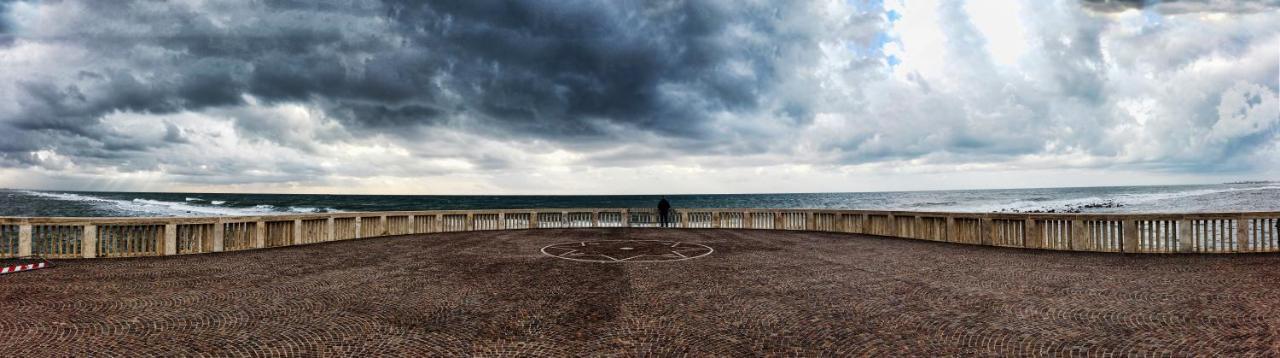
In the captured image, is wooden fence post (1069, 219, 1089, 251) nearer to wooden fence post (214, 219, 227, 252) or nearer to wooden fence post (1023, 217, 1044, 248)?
wooden fence post (1023, 217, 1044, 248)

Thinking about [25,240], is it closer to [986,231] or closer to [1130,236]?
[986,231]

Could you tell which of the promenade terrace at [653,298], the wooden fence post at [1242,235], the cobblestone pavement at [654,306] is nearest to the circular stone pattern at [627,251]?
the promenade terrace at [653,298]

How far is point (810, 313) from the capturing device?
21.8 ft

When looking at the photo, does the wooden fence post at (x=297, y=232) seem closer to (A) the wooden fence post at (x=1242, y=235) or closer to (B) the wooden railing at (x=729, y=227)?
(B) the wooden railing at (x=729, y=227)

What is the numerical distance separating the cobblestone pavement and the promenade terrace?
39 mm

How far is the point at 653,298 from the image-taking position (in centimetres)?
766

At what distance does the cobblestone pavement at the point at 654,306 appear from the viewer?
17.7 feet

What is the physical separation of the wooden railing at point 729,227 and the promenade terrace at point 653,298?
0.08 meters

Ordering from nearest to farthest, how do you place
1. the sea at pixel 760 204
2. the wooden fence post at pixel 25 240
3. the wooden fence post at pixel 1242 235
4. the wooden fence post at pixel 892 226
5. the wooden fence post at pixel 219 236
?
the wooden fence post at pixel 1242 235, the wooden fence post at pixel 25 240, the wooden fence post at pixel 219 236, the wooden fence post at pixel 892 226, the sea at pixel 760 204

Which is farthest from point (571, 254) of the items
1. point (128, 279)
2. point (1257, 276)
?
point (1257, 276)

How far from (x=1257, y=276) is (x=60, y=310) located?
16.8 metres

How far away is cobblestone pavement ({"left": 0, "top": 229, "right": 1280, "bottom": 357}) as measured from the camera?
5.39 meters

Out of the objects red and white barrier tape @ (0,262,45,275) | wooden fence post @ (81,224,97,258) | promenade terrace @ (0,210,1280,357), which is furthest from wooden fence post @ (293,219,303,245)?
red and white barrier tape @ (0,262,45,275)

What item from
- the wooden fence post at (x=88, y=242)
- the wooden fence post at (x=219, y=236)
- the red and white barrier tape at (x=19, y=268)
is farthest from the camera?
the wooden fence post at (x=219, y=236)
